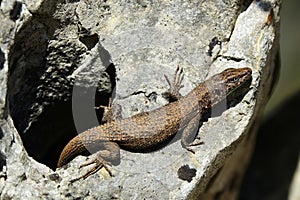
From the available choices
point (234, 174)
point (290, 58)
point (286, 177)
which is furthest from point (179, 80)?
point (290, 58)

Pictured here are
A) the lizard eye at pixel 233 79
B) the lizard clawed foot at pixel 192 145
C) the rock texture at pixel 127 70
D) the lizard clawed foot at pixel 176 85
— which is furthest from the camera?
the lizard clawed foot at pixel 176 85

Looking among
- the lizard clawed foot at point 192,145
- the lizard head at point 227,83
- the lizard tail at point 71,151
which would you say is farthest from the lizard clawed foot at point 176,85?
the lizard tail at point 71,151

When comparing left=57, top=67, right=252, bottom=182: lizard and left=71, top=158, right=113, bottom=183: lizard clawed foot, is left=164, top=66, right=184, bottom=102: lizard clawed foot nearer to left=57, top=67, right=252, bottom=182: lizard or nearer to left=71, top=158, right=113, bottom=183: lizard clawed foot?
left=57, top=67, right=252, bottom=182: lizard

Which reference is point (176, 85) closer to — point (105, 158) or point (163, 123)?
point (163, 123)

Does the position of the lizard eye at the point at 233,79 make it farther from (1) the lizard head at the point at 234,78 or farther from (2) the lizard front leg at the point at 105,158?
(2) the lizard front leg at the point at 105,158

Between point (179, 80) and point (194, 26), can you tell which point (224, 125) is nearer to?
point (179, 80)

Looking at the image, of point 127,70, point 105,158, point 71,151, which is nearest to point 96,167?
point 105,158
